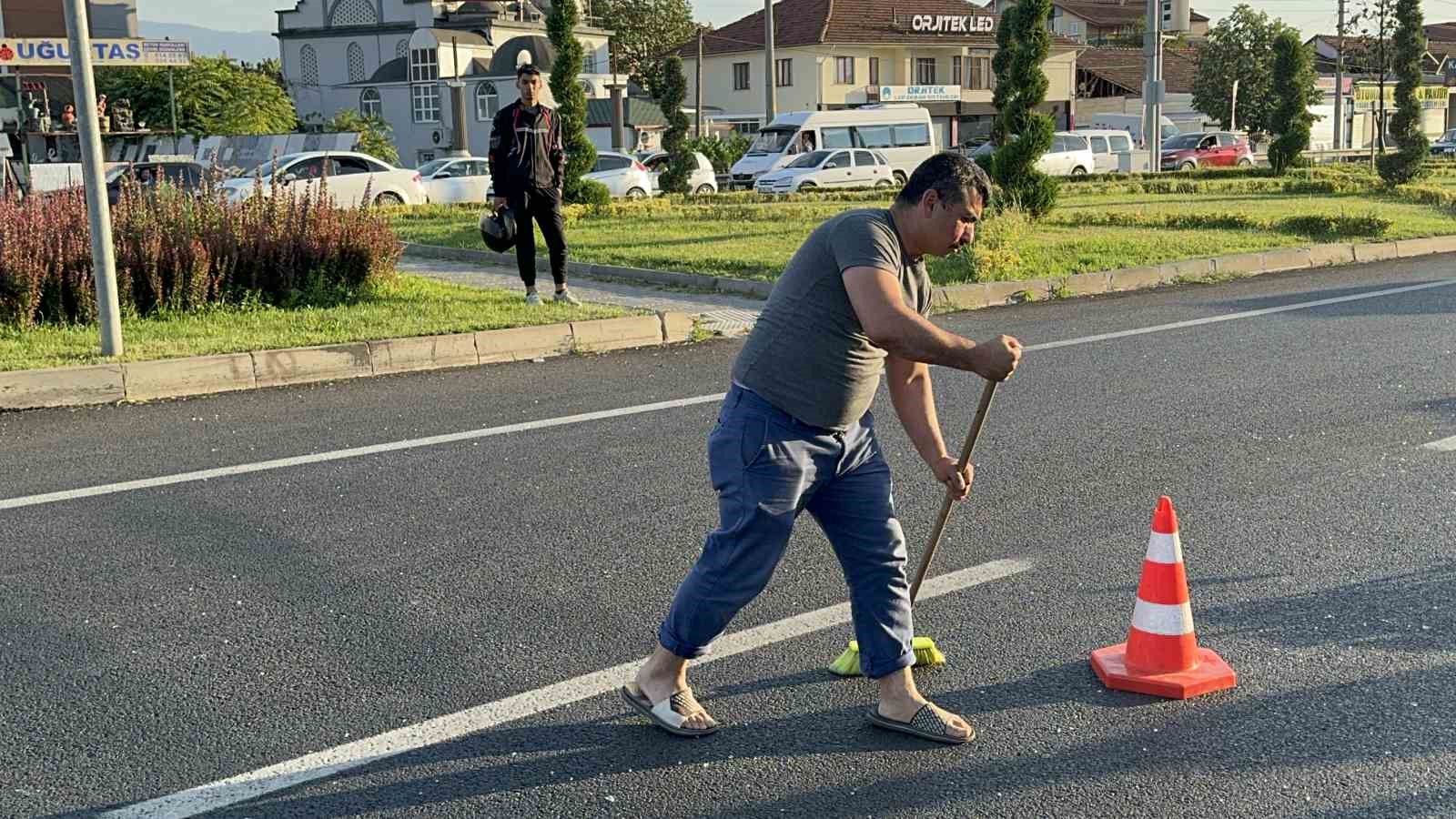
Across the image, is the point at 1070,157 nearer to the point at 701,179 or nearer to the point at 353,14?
the point at 701,179

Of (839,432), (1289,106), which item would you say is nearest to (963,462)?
(839,432)

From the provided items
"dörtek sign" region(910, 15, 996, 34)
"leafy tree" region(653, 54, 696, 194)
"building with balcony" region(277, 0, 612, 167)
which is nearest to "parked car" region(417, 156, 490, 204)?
"leafy tree" region(653, 54, 696, 194)

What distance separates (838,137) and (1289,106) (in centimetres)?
1238

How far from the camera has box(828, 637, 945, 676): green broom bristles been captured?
4160 mm

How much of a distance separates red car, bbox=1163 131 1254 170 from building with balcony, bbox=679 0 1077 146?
59.6 ft

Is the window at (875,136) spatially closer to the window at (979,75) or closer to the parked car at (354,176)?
the parked car at (354,176)

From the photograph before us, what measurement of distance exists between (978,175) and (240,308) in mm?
8492

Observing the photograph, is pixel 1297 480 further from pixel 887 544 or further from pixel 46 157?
pixel 46 157

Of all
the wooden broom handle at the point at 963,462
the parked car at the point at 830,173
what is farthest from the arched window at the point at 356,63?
the wooden broom handle at the point at 963,462

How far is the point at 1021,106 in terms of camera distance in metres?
18.8

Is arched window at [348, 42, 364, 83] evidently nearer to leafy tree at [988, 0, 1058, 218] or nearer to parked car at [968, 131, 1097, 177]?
parked car at [968, 131, 1097, 177]

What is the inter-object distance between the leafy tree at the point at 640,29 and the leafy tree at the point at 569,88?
203 ft

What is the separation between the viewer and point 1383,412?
7.62 meters

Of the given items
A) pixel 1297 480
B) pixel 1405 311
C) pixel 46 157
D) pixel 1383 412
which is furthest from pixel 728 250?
pixel 46 157
